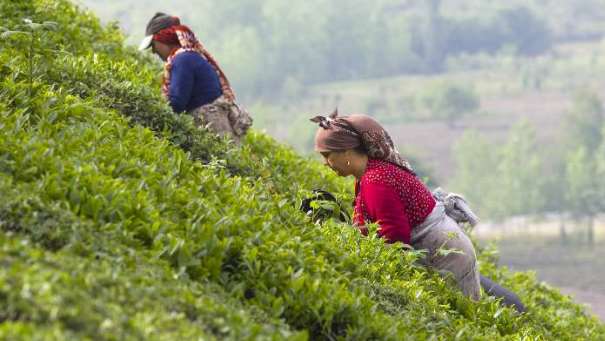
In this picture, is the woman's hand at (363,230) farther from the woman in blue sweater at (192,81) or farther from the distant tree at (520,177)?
the distant tree at (520,177)

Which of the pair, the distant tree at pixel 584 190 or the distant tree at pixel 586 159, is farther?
the distant tree at pixel 586 159

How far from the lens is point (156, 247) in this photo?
4934 mm

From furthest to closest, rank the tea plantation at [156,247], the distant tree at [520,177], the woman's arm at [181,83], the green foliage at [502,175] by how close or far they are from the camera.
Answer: the green foliage at [502,175], the distant tree at [520,177], the woman's arm at [181,83], the tea plantation at [156,247]

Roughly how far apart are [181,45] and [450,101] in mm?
149993

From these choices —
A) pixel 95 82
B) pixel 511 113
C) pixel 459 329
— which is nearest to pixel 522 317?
pixel 459 329

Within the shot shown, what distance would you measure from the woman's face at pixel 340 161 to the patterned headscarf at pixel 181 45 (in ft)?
7.39

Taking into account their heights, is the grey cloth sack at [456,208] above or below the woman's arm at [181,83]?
below

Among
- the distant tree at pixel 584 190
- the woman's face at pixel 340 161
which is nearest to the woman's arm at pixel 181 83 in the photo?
the woman's face at pixel 340 161

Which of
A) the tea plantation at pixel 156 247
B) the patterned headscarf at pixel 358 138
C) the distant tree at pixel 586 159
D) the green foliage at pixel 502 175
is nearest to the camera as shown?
the tea plantation at pixel 156 247

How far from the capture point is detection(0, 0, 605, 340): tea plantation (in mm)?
3848

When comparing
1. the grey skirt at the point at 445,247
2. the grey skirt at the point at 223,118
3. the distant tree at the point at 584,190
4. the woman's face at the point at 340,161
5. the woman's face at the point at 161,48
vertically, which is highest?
the woman's face at the point at 161,48

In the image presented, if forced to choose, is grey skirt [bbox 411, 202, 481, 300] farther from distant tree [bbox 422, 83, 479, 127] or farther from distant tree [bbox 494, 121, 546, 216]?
distant tree [bbox 422, 83, 479, 127]

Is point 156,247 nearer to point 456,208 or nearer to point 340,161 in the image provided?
point 340,161

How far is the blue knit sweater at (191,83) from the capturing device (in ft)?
28.5
